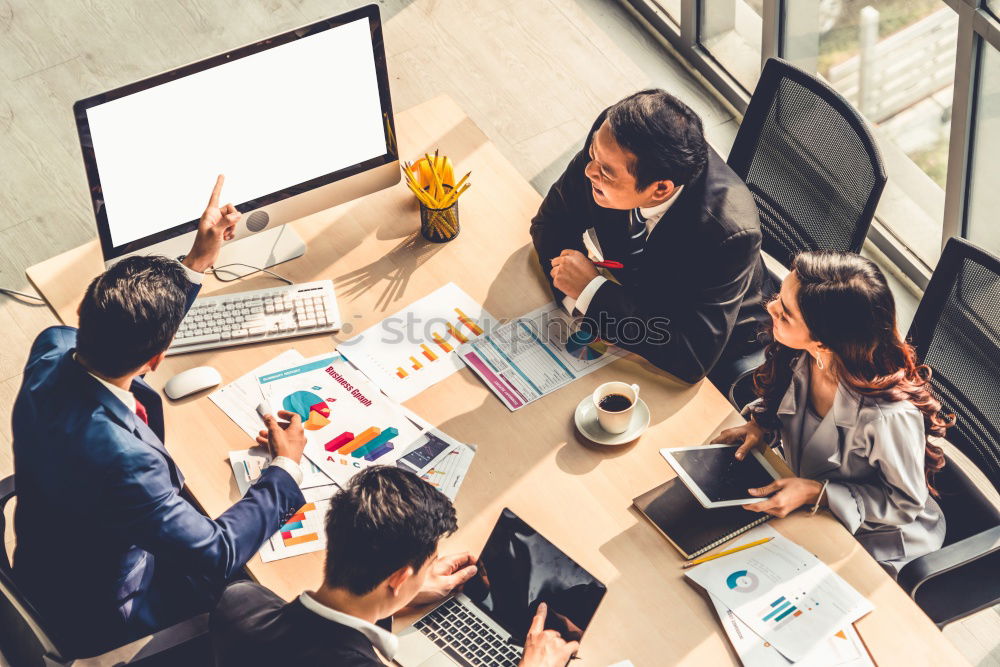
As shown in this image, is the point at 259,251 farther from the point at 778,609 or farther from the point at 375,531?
the point at 778,609

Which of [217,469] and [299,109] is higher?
[299,109]

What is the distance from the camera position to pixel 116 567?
227 centimetres

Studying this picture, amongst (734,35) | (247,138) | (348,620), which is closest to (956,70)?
(734,35)

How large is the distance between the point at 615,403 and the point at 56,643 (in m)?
1.25

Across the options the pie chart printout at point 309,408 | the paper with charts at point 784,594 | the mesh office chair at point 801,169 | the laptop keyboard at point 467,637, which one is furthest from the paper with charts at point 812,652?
the pie chart printout at point 309,408

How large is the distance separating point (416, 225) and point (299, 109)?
44cm

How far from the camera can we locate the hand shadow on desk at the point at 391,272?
8.63ft

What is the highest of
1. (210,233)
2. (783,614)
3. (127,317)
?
(127,317)

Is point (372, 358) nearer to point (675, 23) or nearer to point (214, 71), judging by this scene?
point (214, 71)

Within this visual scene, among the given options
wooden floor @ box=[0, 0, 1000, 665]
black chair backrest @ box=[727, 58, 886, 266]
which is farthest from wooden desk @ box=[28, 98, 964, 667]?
wooden floor @ box=[0, 0, 1000, 665]

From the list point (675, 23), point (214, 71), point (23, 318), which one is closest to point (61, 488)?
point (214, 71)

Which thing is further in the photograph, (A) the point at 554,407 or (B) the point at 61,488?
(A) the point at 554,407

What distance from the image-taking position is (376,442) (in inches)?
92.4

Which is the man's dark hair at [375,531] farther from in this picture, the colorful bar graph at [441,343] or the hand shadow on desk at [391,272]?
the hand shadow on desk at [391,272]
